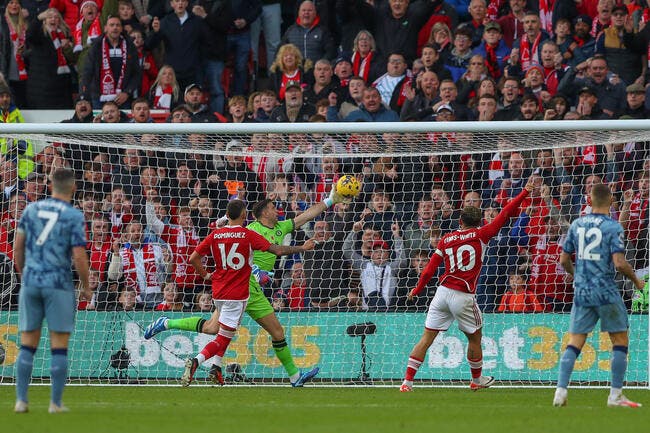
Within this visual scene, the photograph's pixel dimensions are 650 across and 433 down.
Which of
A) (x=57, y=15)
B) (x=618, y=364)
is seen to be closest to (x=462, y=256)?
(x=618, y=364)

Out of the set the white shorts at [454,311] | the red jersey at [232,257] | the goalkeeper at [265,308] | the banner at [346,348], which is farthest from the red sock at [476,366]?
the red jersey at [232,257]

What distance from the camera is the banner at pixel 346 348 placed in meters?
15.6

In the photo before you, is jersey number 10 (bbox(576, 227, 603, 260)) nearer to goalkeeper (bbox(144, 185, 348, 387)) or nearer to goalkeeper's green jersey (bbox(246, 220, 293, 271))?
goalkeeper (bbox(144, 185, 348, 387))

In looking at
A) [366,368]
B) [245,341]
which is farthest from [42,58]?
[366,368]

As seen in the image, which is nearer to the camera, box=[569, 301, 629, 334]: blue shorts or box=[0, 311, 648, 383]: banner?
box=[569, 301, 629, 334]: blue shorts

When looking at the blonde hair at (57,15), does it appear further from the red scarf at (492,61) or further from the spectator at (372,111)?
the red scarf at (492,61)

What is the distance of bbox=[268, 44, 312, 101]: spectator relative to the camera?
1955cm

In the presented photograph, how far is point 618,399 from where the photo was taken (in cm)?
1152

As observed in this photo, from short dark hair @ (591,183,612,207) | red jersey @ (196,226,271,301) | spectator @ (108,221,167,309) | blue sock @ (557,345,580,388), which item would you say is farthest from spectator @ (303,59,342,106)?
blue sock @ (557,345,580,388)

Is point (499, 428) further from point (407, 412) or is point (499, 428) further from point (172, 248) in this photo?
point (172, 248)

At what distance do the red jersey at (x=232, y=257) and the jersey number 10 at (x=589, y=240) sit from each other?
3.99 metres

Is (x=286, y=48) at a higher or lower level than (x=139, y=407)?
higher

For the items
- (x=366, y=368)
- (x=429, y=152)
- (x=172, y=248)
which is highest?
(x=429, y=152)

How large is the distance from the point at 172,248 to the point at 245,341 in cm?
159
